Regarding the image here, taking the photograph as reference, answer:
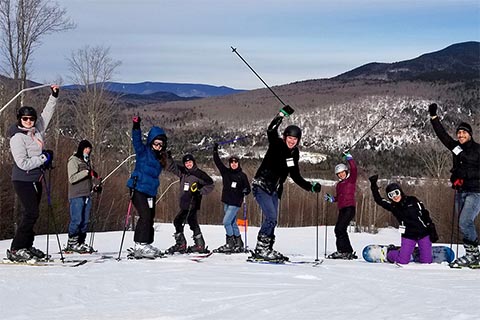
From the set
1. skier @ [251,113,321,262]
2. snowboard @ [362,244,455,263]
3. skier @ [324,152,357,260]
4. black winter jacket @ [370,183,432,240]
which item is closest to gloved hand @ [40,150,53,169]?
skier @ [251,113,321,262]

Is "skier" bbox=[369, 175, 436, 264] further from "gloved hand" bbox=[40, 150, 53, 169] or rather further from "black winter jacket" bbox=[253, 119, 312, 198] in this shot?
"gloved hand" bbox=[40, 150, 53, 169]

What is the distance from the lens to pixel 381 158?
337 feet

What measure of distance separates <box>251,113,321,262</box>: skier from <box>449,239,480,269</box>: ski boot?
2.18 metres

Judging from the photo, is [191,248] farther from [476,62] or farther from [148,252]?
[476,62]

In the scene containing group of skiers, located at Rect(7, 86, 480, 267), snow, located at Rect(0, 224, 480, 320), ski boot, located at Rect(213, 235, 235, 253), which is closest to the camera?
snow, located at Rect(0, 224, 480, 320)

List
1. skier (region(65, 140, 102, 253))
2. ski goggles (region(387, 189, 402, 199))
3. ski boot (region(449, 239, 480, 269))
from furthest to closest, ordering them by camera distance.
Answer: skier (region(65, 140, 102, 253)), ski goggles (region(387, 189, 402, 199)), ski boot (region(449, 239, 480, 269))

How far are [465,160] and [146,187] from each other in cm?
450

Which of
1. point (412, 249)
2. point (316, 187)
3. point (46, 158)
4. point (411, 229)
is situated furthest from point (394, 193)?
point (46, 158)

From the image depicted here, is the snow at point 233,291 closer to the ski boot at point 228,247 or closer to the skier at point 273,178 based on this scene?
the skier at point 273,178

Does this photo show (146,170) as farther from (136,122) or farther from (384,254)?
(384,254)

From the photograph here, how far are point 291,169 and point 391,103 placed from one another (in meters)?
140

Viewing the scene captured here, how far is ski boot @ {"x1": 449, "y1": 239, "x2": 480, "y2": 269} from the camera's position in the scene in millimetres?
8797

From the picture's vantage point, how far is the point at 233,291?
6121 millimetres

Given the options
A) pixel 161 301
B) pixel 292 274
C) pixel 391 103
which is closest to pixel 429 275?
pixel 292 274
